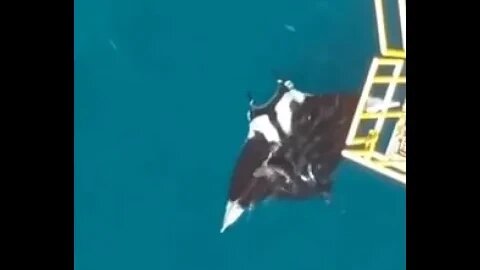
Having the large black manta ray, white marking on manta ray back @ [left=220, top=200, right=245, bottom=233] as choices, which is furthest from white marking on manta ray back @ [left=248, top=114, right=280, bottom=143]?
white marking on manta ray back @ [left=220, top=200, right=245, bottom=233]

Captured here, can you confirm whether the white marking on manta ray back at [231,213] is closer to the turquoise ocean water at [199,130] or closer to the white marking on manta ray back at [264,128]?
the turquoise ocean water at [199,130]

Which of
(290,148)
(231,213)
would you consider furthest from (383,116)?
(231,213)

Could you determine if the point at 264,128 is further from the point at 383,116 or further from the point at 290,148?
the point at 383,116

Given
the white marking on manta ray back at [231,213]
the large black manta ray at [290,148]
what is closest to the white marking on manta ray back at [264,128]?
the large black manta ray at [290,148]

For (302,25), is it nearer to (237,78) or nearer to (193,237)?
(237,78)

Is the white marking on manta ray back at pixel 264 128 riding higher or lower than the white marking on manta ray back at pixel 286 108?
lower

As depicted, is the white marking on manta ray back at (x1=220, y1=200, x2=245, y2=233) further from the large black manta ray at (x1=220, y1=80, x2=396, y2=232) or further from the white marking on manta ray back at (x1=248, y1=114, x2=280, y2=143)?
the white marking on manta ray back at (x1=248, y1=114, x2=280, y2=143)

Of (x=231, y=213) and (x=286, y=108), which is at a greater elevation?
(x=286, y=108)
